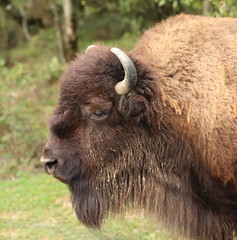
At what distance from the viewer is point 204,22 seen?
4.53 meters

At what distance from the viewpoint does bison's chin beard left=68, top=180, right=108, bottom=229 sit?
4297 millimetres

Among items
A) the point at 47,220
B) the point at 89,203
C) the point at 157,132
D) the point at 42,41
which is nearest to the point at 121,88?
the point at 157,132

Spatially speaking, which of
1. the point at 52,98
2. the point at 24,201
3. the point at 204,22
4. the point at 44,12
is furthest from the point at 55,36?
the point at 204,22

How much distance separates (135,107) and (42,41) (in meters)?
15.3

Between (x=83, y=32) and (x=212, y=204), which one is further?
(x=83, y=32)

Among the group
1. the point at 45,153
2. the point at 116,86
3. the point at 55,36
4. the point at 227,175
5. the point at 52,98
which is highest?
the point at 116,86

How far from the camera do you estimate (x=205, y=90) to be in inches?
163

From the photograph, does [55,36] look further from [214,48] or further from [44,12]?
[214,48]

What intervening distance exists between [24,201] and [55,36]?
39.7ft

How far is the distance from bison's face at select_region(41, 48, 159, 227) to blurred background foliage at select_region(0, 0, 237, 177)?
2728 mm

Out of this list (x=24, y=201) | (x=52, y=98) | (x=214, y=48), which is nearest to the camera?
(x=214, y=48)

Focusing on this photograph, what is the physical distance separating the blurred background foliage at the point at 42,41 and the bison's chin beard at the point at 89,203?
3.22 meters

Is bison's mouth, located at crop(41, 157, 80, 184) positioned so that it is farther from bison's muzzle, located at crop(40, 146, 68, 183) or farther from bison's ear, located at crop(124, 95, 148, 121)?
bison's ear, located at crop(124, 95, 148, 121)

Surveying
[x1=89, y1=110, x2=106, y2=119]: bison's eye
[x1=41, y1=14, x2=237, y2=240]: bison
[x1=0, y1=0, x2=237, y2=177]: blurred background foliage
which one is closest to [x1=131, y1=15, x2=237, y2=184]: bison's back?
[x1=41, y1=14, x2=237, y2=240]: bison
